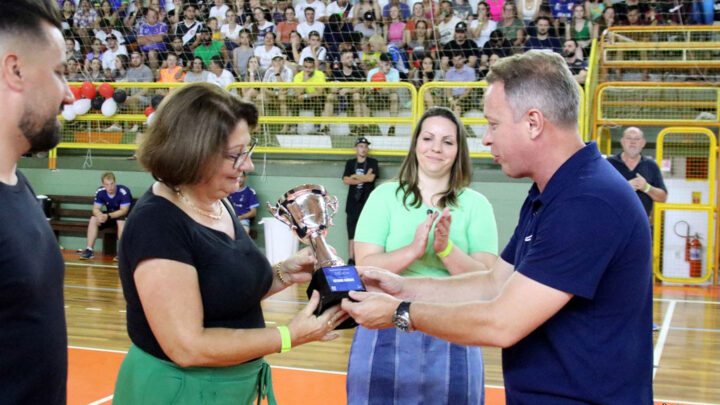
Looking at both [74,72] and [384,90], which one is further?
[74,72]

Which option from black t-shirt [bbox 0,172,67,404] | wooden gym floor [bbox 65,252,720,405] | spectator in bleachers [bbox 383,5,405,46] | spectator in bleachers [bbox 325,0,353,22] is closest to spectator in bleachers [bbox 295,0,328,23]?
spectator in bleachers [bbox 325,0,353,22]

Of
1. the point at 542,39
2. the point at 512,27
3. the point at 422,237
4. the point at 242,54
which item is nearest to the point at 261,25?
the point at 242,54

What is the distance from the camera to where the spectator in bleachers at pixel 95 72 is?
42.6ft

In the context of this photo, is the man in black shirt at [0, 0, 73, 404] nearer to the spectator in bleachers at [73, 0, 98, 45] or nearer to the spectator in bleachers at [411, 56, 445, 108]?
the spectator in bleachers at [411, 56, 445, 108]

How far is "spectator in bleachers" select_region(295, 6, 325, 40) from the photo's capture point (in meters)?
12.4

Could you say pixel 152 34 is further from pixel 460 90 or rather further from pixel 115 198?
pixel 460 90

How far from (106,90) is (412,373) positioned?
10.4 m

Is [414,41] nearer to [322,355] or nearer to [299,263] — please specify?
[322,355]

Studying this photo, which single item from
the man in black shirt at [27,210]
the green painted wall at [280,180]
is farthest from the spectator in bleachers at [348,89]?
the man in black shirt at [27,210]

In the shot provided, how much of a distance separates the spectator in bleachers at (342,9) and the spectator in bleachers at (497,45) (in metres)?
2.68

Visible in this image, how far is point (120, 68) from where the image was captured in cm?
1291

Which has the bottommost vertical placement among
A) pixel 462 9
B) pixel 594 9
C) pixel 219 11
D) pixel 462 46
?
pixel 462 46

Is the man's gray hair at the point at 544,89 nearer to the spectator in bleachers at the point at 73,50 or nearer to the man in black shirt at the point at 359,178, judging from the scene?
the man in black shirt at the point at 359,178

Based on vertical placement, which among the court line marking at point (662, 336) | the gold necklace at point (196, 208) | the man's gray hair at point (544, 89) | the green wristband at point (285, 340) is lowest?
the court line marking at point (662, 336)
